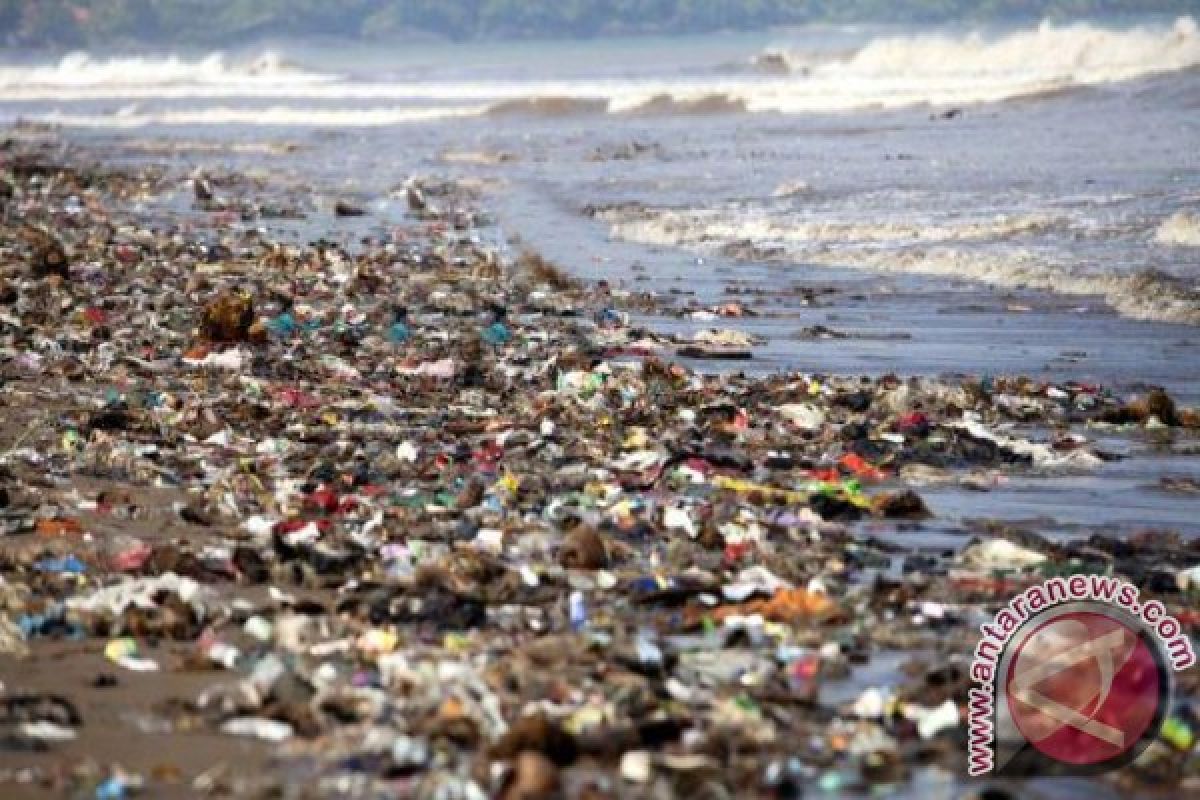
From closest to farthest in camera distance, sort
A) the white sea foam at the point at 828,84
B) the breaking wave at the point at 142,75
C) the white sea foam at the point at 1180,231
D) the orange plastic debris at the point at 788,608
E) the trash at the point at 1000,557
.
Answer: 1. the orange plastic debris at the point at 788,608
2. the trash at the point at 1000,557
3. the white sea foam at the point at 1180,231
4. the white sea foam at the point at 828,84
5. the breaking wave at the point at 142,75

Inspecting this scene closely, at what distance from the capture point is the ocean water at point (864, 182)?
11.9 metres

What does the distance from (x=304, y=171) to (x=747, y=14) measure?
109639 millimetres

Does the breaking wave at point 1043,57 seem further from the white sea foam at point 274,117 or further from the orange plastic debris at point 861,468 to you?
the orange plastic debris at point 861,468

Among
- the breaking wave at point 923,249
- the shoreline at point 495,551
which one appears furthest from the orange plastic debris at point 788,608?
the breaking wave at point 923,249

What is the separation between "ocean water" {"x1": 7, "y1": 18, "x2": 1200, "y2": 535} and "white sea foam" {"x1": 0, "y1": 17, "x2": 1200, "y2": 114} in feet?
0.52

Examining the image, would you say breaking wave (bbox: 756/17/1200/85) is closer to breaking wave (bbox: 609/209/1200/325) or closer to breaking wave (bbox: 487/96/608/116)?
breaking wave (bbox: 487/96/608/116)

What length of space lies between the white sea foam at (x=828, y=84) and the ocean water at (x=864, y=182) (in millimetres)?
157

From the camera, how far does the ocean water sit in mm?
11875

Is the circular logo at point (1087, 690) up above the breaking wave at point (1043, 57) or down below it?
above

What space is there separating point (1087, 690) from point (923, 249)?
11.8 meters

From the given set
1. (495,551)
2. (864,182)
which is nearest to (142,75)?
(864,182)

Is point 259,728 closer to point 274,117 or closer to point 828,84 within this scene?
point 274,117

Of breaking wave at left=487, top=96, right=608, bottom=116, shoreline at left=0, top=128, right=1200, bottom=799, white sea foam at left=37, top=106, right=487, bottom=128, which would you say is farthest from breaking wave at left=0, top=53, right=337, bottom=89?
shoreline at left=0, top=128, right=1200, bottom=799

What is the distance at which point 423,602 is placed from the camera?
243 inches
